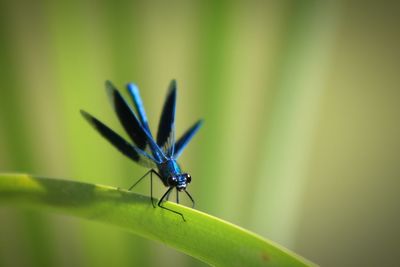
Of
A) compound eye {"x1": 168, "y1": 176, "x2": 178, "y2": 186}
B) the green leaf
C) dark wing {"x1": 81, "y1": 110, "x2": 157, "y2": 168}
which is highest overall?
the green leaf

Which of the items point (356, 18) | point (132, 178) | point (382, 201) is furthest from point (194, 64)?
point (382, 201)

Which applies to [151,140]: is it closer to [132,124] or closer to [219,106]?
[132,124]

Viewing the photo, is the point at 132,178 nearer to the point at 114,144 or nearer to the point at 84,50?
the point at 114,144

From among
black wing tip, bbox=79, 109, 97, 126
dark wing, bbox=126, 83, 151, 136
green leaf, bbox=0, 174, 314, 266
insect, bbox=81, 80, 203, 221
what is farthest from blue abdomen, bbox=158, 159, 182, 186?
green leaf, bbox=0, 174, 314, 266

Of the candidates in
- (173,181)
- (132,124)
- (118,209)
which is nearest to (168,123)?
(132,124)

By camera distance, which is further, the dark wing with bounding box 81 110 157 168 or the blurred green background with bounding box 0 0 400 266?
the blurred green background with bounding box 0 0 400 266

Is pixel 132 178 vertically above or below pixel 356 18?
below

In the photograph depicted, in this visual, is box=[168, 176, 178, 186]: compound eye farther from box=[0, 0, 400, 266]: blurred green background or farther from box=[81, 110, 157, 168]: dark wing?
box=[0, 0, 400, 266]: blurred green background
